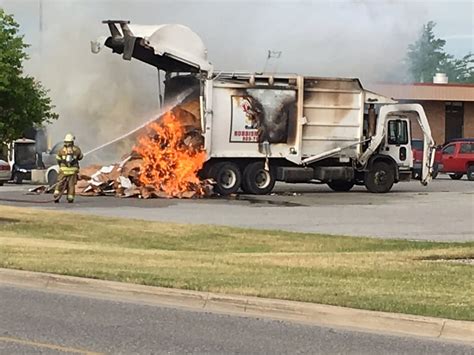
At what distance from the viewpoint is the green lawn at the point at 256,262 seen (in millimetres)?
9047

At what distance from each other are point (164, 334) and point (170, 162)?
53.5 ft

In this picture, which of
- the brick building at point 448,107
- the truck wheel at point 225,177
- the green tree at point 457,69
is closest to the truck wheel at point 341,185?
the truck wheel at point 225,177

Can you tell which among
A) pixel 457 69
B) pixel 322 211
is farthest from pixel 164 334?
pixel 457 69

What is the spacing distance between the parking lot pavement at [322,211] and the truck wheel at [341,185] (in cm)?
47

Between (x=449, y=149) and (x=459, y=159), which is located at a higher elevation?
(x=449, y=149)

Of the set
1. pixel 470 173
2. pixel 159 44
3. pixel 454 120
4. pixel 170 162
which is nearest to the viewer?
pixel 159 44

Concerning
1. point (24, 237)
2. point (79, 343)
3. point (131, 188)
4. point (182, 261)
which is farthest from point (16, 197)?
point (79, 343)

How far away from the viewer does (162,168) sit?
2375 cm

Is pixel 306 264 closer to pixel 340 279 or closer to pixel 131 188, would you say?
pixel 340 279

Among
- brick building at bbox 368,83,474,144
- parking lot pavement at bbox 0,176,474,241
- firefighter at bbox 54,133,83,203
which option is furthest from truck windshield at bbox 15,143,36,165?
brick building at bbox 368,83,474,144

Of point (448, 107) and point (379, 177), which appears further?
point (448, 107)

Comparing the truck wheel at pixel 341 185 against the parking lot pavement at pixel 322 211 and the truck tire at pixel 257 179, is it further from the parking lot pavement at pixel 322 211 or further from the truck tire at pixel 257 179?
the truck tire at pixel 257 179

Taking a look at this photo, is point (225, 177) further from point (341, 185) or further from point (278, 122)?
point (341, 185)

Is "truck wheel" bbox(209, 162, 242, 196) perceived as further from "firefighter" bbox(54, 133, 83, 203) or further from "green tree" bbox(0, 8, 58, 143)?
"green tree" bbox(0, 8, 58, 143)
